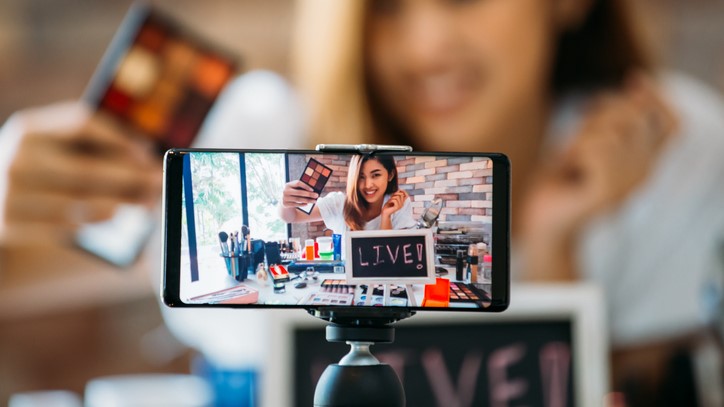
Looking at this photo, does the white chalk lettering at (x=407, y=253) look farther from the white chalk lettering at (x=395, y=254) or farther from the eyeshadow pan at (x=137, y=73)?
the eyeshadow pan at (x=137, y=73)

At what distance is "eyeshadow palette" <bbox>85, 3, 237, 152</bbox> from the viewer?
876 mm

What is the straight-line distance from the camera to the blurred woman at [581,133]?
123 centimetres

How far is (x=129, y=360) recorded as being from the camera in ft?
5.11

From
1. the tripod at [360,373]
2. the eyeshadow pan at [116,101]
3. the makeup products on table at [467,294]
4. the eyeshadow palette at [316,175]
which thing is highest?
the eyeshadow pan at [116,101]

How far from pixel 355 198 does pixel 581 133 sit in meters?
0.95

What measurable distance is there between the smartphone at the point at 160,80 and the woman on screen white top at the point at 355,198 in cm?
48

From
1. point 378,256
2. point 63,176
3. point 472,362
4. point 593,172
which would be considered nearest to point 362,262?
point 378,256

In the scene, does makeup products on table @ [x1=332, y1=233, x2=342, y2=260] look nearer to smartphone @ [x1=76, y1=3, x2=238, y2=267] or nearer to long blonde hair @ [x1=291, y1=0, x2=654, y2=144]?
smartphone @ [x1=76, y1=3, x2=238, y2=267]

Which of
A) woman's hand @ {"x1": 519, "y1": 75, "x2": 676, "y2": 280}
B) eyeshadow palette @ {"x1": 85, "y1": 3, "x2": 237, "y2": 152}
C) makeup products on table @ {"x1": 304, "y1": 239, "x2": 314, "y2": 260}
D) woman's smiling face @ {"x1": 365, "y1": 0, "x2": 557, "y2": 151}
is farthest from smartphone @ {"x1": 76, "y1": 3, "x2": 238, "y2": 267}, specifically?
woman's hand @ {"x1": 519, "y1": 75, "x2": 676, "y2": 280}

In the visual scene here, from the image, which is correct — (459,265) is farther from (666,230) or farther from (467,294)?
(666,230)

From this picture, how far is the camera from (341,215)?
1.38 ft

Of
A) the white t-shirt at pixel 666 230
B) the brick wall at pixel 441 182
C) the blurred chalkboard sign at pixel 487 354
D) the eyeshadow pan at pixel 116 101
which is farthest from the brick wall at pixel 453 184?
the white t-shirt at pixel 666 230

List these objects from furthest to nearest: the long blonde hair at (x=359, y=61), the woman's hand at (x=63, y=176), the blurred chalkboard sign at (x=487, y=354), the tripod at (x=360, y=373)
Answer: the long blonde hair at (x=359, y=61) → the woman's hand at (x=63, y=176) → the blurred chalkboard sign at (x=487, y=354) → the tripod at (x=360, y=373)

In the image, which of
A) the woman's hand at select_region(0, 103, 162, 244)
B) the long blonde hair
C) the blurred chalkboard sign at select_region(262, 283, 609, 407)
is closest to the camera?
the blurred chalkboard sign at select_region(262, 283, 609, 407)
